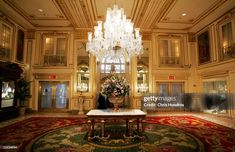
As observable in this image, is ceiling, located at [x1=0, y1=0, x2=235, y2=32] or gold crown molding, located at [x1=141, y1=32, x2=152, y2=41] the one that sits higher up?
ceiling, located at [x1=0, y1=0, x2=235, y2=32]

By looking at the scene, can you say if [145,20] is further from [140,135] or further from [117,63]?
[140,135]

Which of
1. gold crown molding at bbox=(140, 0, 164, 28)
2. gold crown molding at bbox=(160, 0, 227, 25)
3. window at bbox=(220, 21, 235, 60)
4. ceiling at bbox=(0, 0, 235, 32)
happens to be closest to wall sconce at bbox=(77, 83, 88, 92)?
ceiling at bbox=(0, 0, 235, 32)

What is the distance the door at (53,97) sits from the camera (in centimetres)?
909

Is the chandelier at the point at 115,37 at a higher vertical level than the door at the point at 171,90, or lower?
higher

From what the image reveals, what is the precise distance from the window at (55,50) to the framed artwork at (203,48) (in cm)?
817

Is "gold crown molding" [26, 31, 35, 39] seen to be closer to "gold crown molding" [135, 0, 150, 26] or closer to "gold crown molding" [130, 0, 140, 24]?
"gold crown molding" [130, 0, 140, 24]

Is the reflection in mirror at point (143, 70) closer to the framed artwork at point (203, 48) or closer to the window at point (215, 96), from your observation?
the framed artwork at point (203, 48)

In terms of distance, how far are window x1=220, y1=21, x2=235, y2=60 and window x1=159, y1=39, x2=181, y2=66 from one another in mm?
2479

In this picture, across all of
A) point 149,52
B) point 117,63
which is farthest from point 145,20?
point 117,63

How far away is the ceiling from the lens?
6785 mm

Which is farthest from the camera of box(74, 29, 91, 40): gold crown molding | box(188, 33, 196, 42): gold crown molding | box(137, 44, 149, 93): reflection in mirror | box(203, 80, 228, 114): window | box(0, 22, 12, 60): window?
box(188, 33, 196, 42): gold crown molding

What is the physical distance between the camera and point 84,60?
924 cm

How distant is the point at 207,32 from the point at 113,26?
21.5 feet

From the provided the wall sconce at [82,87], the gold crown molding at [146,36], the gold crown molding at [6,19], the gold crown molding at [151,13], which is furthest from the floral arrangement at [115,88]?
the gold crown molding at [6,19]
